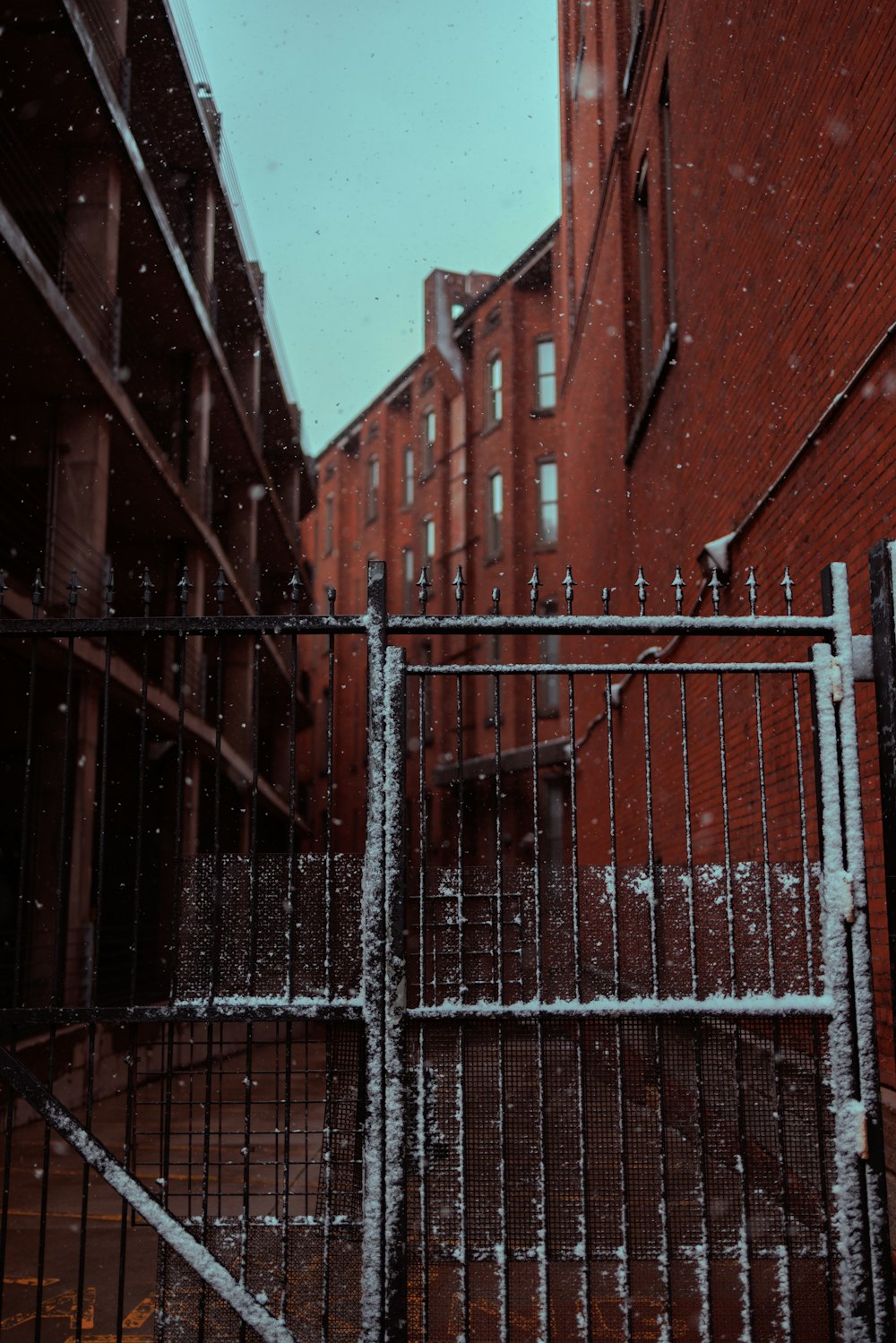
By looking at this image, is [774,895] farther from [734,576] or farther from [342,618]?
[734,576]

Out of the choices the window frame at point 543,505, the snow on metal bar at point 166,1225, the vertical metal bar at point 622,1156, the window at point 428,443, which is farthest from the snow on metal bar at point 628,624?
the window at point 428,443

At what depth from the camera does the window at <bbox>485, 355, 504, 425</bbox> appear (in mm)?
31438

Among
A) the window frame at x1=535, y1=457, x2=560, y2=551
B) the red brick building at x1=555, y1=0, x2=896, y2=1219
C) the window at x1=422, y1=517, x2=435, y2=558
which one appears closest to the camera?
the red brick building at x1=555, y1=0, x2=896, y2=1219

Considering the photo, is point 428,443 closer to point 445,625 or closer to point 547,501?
point 547,501

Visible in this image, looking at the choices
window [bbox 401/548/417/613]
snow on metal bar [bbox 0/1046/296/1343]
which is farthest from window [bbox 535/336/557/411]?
snow on metal bar [bbox 0/1046/296/1343]

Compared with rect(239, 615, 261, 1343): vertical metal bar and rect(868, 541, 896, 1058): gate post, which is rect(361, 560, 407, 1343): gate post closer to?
rect(239, 615, 261, 1343): vertical metal bar

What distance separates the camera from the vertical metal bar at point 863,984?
3.69 m

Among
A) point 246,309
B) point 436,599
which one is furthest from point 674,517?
point 436,599

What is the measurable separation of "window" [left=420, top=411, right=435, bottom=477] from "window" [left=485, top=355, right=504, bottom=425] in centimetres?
363

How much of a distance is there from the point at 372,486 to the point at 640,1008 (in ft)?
125

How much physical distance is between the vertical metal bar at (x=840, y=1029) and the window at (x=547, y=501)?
25441 millimetres

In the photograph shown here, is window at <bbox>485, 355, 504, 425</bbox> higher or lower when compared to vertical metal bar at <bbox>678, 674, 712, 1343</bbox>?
higher

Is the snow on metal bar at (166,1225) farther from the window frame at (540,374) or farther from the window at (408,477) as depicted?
the window at (408,477)

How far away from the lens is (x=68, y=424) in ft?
42.1
